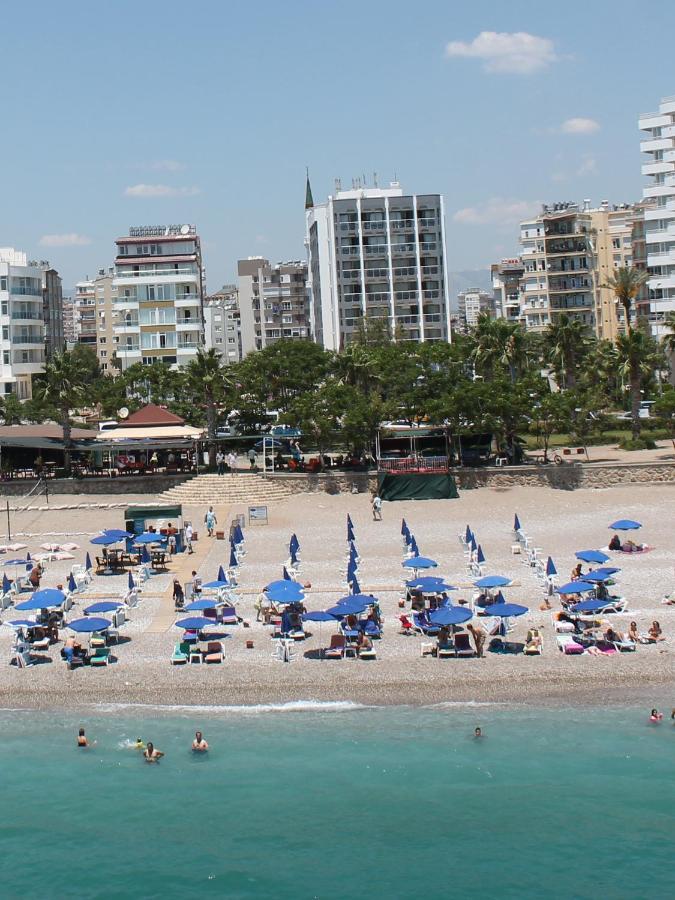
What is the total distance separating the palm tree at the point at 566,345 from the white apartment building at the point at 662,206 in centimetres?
900

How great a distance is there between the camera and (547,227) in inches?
4237

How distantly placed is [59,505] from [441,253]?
63.3m

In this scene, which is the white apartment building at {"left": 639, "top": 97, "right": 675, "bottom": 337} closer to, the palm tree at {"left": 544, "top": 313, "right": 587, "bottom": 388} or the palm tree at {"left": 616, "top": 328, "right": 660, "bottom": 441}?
the palm tree at {"left": 544, "top": 313, "right": 587, "bottom": 388}

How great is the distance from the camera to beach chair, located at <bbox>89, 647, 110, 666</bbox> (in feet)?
99.0

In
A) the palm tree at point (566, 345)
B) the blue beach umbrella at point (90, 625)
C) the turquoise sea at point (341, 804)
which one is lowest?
the turquoise sea at point (341, 804)

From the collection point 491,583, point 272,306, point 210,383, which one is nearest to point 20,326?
point 210,383

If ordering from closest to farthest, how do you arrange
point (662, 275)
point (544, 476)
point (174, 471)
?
1. point (544, 476)
2. point (174, 471)
3. point (662, 275)

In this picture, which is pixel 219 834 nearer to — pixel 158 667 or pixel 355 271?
pixel 158 667

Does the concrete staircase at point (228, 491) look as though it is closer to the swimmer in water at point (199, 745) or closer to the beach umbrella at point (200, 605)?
the beach umbrella at point (200, 605)

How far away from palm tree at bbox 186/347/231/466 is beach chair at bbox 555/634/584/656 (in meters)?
35.9

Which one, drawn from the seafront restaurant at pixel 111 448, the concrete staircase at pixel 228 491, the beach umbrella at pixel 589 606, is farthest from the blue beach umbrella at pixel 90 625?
the seafront restaurant at pixel 111 448

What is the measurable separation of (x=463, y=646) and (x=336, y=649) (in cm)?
351

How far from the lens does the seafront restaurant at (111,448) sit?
62.8 m

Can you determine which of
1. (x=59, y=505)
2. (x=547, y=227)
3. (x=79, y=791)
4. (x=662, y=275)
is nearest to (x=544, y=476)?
(x=59, y=505)
